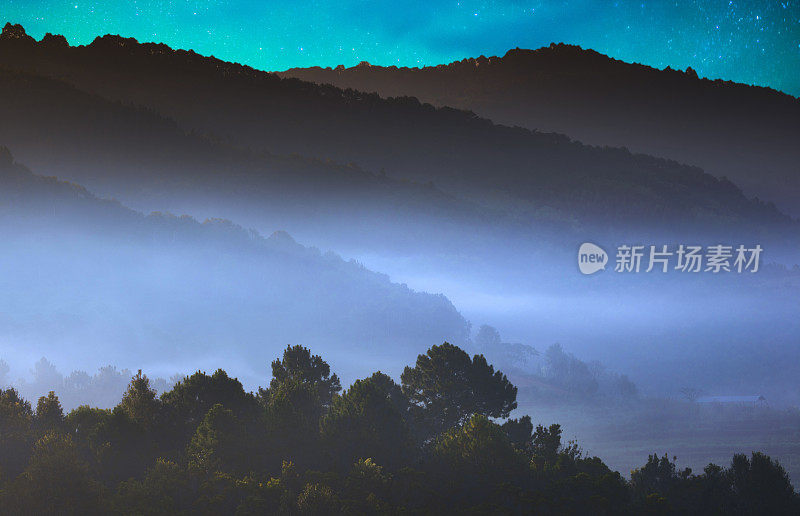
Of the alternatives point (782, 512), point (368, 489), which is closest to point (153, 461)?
point (368, 489)

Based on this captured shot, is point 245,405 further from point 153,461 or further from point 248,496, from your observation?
point 248,496

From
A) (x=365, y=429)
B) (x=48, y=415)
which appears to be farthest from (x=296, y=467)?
(x=48, y=415)

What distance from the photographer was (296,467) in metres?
53.1

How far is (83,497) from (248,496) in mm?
10252

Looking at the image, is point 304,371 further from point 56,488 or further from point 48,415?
point 56,488

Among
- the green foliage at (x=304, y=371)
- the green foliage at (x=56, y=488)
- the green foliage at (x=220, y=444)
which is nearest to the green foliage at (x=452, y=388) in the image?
the green foliage at (x=304, y=371)

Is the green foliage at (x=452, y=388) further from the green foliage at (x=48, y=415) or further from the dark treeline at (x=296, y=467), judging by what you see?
the green foliage at (x=48, y=415)

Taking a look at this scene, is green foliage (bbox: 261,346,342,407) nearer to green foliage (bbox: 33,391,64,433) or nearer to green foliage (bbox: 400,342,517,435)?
green foliage (bbox: 400,342,517,435)

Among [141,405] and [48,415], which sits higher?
[141,405]

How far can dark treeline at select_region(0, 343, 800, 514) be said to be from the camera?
150 ft

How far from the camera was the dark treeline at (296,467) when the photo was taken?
150ft

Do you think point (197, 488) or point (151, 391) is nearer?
point (197, 488)

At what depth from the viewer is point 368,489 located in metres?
49.1

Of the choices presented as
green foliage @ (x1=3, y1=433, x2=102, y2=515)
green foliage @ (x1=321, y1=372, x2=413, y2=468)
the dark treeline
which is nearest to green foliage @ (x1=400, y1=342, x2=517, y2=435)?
the dark treeline
